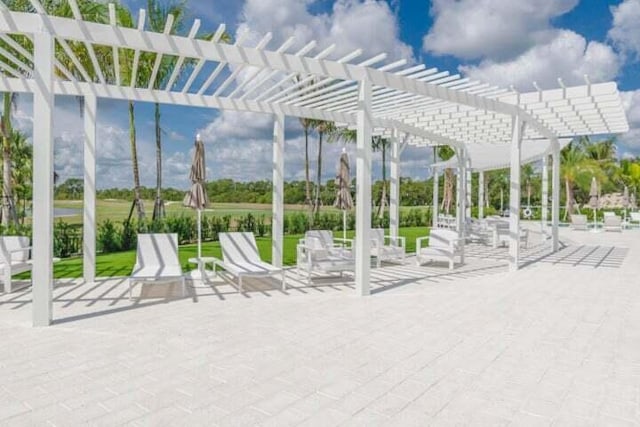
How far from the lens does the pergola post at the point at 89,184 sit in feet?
24.6

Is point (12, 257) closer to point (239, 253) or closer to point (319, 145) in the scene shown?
point (239, 253)

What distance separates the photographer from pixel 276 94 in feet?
27.9

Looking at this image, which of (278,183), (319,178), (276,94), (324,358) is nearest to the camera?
(324,358)

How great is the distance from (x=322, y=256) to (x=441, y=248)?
127 inches

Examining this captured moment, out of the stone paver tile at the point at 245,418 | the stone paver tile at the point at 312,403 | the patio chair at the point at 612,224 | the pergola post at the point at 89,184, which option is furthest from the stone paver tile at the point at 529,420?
the patio chair at the point at 612,224

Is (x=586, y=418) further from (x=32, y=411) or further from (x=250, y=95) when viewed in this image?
(x=250, y=95)

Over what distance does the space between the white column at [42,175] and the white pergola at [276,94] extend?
0.04 feet

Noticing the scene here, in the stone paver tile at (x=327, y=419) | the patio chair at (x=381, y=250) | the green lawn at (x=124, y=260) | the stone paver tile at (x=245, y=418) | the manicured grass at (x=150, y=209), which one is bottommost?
the stone paver tile at (x=327, y=419)

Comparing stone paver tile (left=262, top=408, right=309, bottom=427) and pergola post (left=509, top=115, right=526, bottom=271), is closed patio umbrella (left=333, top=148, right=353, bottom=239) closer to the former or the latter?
pergola post (left=509, top=115, right=526, bottom=271)

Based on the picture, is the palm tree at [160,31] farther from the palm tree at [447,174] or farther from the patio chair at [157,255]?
the palm tree at [447,174]

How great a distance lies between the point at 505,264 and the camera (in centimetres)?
1080

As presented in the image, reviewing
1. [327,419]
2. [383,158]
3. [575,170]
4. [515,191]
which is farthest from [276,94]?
[575,170]

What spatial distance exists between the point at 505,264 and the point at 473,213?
25.9m

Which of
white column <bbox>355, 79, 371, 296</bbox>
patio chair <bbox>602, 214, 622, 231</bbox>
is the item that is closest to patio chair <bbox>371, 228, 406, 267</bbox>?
white column <bbox>355, 79, 371, 296</bbox>
